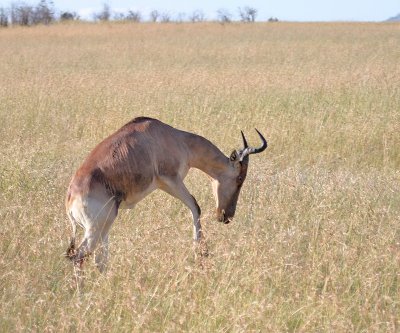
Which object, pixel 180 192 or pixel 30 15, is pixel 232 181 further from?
pixel 30 15

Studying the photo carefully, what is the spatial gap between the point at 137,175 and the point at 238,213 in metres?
1.47

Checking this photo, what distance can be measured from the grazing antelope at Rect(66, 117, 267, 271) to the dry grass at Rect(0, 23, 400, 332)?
205 mm

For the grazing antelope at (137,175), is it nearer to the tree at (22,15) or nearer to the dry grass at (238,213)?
the dry grass at (238,213)

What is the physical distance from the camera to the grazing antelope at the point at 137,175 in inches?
221

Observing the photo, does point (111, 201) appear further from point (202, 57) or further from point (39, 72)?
point (202, 57)

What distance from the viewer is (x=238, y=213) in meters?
7.24

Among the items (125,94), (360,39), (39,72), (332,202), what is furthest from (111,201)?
(360,39)

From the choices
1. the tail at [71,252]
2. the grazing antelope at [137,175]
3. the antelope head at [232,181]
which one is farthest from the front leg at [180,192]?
the tail at [71,252]

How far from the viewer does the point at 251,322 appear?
414 centimetres

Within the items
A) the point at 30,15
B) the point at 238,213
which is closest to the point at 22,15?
the point at 30,15

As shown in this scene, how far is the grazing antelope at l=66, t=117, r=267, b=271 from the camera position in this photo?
561cm

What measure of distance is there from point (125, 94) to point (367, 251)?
8.86m

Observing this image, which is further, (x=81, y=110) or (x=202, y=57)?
(x=202, y=57)

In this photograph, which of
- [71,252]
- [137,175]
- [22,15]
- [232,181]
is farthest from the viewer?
[22,15]
